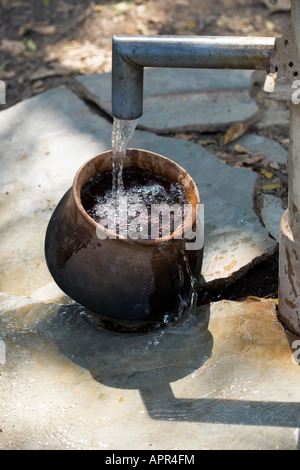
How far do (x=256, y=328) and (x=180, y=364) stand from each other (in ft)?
1.13

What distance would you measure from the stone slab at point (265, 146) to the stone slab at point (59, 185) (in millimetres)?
315

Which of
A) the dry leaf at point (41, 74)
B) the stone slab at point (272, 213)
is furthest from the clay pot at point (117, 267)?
the dry leaf at point (41, 74)

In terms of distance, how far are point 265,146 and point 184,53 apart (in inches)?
70.6

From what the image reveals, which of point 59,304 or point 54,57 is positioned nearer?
point 59,304

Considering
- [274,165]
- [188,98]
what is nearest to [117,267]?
[274,165]

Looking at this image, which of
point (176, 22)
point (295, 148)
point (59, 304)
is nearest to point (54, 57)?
point (176, 22)

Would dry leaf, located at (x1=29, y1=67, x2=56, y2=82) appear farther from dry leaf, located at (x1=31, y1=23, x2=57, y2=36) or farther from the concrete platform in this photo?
the concrete platform

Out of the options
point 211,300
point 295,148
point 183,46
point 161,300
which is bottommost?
point 211,300

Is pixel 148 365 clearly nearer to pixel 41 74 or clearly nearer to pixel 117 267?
pixel 117 267

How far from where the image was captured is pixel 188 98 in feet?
13.8

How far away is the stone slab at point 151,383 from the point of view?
2240mm

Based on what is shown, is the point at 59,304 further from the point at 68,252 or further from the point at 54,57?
the point at 54,57

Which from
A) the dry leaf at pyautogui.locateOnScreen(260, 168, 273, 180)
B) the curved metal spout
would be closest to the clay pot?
the curved metal spout

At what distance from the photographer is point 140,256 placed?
2.46 meters
